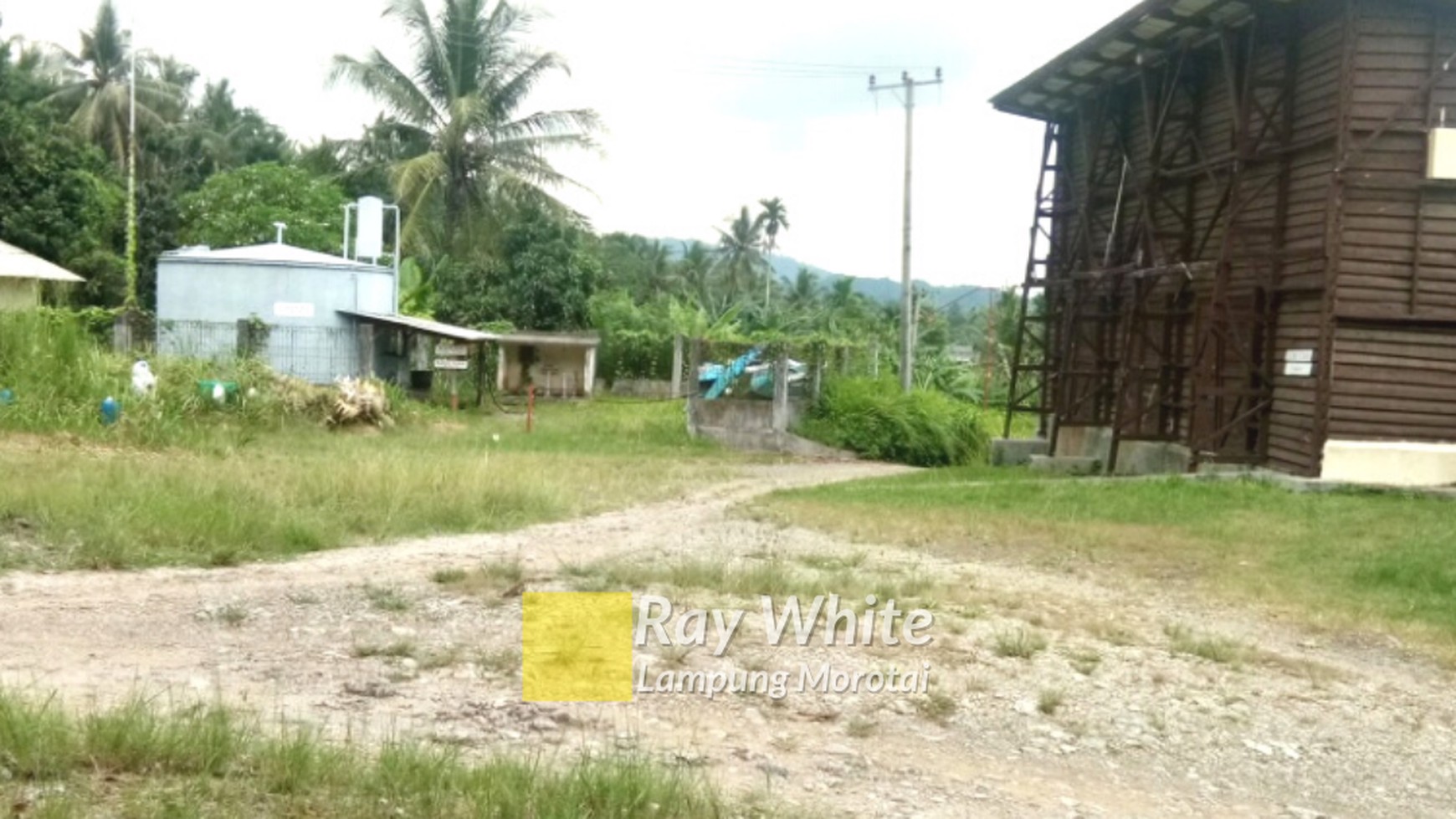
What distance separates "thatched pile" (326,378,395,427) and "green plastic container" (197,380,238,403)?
195 cm

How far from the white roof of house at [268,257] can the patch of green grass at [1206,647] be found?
23.4 metres

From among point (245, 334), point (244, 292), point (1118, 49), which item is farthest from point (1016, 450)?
point (244, 292)

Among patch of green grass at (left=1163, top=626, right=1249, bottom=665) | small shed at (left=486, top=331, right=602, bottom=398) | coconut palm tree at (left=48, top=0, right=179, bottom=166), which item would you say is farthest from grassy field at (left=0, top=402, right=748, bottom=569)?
coconut palm tree at (left=48, top=0, right=179, bottom=166)

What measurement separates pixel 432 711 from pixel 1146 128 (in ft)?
58.9

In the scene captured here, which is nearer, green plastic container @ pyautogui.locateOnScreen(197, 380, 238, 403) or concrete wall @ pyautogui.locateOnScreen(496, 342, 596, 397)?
green plastic container @ pyautogui.locateOnScreen(197, 380, 238, 403)

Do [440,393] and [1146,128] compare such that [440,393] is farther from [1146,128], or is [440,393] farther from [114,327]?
[1146,128]

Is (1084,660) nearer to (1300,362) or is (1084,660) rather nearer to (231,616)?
(231,616)

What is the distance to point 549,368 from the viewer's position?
38.1 metres

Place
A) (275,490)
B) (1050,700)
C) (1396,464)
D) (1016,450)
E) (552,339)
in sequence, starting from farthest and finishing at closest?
1. (552,339)
2. (1016,450)
3. (1396,464)
4. (275,490)
5. (1050,700)

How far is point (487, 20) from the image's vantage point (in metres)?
36.3

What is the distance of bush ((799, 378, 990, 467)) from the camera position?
24094 mm

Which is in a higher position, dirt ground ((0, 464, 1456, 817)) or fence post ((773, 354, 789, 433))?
fence post ((773, 354, 789, 433))

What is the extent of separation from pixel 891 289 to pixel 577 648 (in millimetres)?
135850

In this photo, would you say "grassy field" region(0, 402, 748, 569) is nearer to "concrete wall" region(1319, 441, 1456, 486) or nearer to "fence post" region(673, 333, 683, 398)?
"concrete wall" region(1319, 441, 1456, 486)
